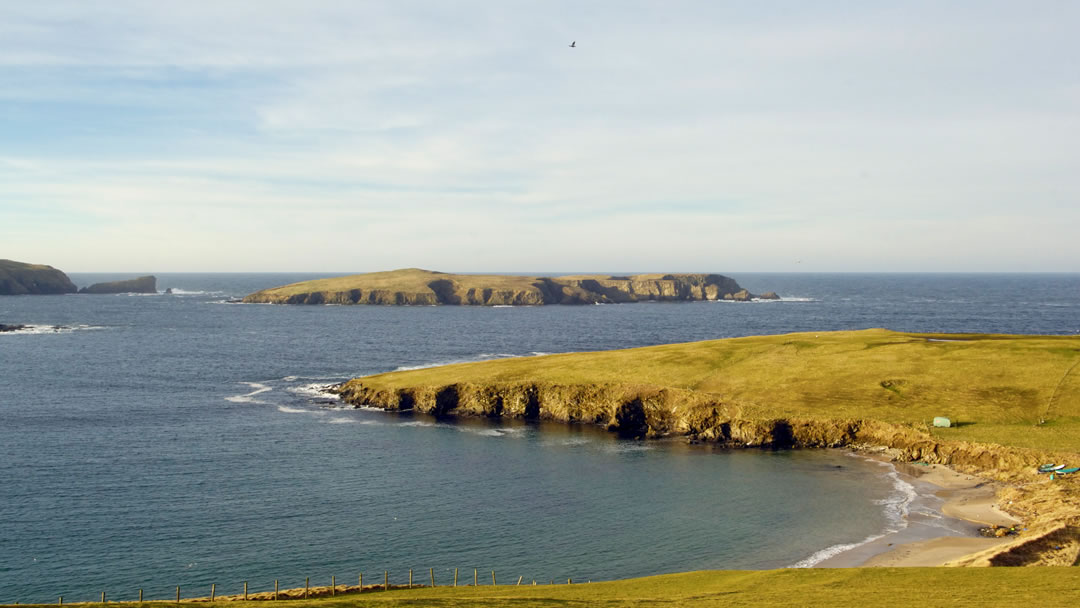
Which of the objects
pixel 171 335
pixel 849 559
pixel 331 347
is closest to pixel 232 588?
pixel 849 559

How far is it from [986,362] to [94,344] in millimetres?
182066

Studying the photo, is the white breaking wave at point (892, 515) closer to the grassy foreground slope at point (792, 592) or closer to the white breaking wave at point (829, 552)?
the white breaking wave at point (829, 552)

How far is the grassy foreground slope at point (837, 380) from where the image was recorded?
253 feet

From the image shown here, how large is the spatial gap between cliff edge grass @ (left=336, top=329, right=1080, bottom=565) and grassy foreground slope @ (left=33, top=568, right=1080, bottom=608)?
19.6 meters

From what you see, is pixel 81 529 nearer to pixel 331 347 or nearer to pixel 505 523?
pixel 505 523

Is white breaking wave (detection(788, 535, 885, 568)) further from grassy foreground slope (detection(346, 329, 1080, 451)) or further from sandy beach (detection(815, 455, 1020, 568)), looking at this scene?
grassy foreground slope (detection(346, 329, 1080, 451))

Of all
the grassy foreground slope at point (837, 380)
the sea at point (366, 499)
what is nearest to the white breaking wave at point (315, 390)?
the grassy foreground slope at point (837, 380)

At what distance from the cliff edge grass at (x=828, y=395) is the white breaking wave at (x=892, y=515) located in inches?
283

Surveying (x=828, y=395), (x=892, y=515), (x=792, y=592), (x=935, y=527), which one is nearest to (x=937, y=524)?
(x=935, y=527)

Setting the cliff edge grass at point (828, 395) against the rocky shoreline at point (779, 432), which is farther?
the cliff edge grass at point (828, 395)

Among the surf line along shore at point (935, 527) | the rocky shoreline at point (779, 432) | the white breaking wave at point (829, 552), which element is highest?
the rocky shoreline at point (779, 432)

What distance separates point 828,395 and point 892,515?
29.0m

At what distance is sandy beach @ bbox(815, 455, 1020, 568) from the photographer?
49.2m

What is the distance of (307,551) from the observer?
51.4 metres
